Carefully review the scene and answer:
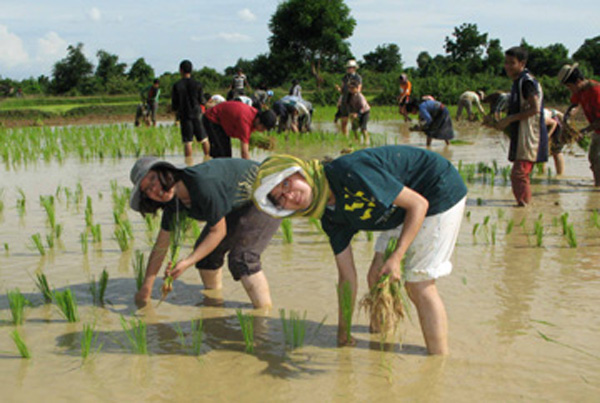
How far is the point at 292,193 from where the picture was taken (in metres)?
2.27

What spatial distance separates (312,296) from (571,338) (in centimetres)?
136

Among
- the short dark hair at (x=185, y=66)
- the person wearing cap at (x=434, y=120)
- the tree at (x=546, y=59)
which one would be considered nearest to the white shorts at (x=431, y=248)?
the short dark hair at (x=185, y=66)

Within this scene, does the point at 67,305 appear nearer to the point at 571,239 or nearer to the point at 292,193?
the point at 292,193

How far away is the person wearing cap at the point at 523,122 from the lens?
5.38 metres

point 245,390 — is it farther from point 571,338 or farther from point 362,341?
point 571,338

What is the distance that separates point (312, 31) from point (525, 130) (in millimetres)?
42730

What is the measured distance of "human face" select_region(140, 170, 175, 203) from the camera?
271 cm

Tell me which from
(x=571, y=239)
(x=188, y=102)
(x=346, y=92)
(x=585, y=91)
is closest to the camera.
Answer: (x=571, y=239)

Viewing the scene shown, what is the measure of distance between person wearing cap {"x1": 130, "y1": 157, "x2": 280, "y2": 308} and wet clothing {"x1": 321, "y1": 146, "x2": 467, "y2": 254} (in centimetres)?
47

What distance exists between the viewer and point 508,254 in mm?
4203

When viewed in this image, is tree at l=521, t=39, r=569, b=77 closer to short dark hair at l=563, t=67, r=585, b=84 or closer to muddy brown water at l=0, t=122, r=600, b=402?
short dark hair at l=563, t=67, r=585, b=84

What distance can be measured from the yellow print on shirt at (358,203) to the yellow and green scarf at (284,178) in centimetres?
8

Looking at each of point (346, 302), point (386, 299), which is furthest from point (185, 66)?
point (386, 299)

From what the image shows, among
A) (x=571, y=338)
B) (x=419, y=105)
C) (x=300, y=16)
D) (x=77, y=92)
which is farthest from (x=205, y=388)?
(x=300, y=16)
